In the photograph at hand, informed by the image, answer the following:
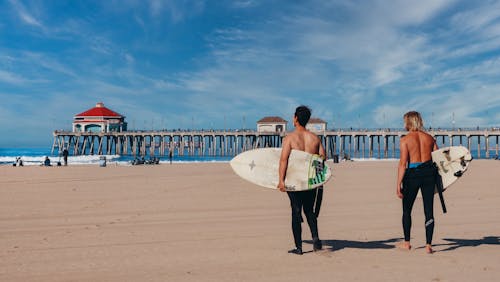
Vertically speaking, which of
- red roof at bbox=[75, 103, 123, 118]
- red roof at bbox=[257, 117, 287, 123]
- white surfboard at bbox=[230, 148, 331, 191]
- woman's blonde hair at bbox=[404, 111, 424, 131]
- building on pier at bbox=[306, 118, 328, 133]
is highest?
red roof at bbox=[75, 103, 123, 118]

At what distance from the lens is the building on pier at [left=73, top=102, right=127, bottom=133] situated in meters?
71.9

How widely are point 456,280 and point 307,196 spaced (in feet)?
4.97

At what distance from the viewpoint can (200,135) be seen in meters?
65.2

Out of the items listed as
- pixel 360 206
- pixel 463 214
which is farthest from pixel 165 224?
pixel 463 214

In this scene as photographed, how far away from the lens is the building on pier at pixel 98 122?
Answer: 71.9 metres

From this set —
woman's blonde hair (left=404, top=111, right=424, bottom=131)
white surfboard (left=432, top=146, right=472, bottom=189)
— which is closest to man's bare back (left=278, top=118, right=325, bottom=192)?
woman's blonde hair (left=404, top=111, right=424, bottom=131)

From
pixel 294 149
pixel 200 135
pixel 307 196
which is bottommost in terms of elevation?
pixel 307 196

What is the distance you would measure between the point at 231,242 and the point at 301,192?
43.3 inches

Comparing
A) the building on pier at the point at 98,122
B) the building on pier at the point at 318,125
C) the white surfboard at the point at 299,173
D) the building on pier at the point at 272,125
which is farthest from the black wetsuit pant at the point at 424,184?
the building on pier at the point at 98,122

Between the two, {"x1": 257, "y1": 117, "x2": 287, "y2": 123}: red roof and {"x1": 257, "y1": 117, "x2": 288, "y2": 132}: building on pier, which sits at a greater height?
{"x1": 257, "y1": 117, "x2": 287, "y2": 123}: red roof

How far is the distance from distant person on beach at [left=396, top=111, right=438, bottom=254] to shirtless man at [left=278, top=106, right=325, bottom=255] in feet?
2.99

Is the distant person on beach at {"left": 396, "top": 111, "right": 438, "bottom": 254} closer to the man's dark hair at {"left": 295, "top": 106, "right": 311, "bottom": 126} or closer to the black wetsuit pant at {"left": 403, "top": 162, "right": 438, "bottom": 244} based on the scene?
the black wetsuit pant at {"left": 403, "top": 162, "right": 438, "bottom": 244}

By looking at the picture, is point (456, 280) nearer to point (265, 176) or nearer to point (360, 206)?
point (265, 176)

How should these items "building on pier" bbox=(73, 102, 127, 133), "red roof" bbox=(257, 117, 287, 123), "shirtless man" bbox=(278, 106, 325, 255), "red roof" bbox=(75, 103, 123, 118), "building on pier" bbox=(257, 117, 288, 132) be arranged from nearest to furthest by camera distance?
"shirtless man" bbox=(278, 106, 325, 255) → "building on pier" bbox=(257, 117, 288, 132) → "red roof" bbox=(257, 117, 287, 123) → "building on pier" bbox=(73, 102, 127, 133) → "red roof" bbox=(75, 103, 123, 118)
